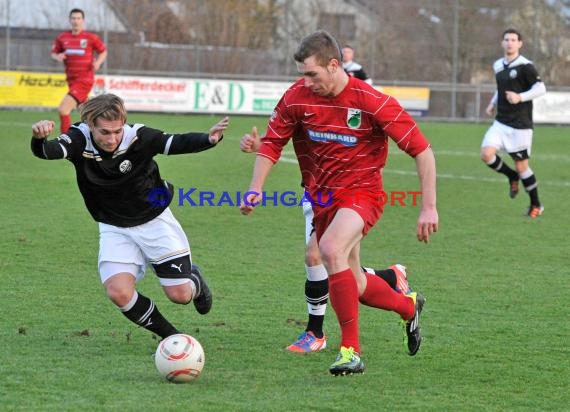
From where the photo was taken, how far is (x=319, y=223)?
5.46 metres

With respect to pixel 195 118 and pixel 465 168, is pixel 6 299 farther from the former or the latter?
pixel 195 118

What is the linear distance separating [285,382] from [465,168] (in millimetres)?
12359

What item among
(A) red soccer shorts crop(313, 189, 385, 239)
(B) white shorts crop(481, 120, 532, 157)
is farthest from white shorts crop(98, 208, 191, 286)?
(B) white shorts crop(481, 120, 532, 157)

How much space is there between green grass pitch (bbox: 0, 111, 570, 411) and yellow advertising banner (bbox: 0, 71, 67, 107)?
1564cm

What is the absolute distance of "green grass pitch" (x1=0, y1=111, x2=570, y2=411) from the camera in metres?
4.63

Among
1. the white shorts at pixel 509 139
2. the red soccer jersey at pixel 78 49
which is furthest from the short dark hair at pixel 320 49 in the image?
the red soccer jersey at pixel 78 49

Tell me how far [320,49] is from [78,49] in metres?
12.3

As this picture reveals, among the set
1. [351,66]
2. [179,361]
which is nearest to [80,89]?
[351,66]

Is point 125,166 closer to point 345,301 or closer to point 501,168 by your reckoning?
point 345,301

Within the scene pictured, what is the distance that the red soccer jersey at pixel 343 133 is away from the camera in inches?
207

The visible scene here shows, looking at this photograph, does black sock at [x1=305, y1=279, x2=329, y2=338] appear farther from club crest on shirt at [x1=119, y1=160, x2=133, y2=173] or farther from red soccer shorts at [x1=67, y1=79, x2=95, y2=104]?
red soccer shorts at [x1=67, y1=79, x2=95, y2=104]

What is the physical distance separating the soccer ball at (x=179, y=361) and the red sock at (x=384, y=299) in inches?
40.8

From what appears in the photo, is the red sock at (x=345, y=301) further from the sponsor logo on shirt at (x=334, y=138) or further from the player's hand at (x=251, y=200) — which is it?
the sponsor logo on shirt at (x=334, y=138)

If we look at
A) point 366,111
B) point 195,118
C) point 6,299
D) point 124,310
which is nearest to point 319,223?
point 366,111
